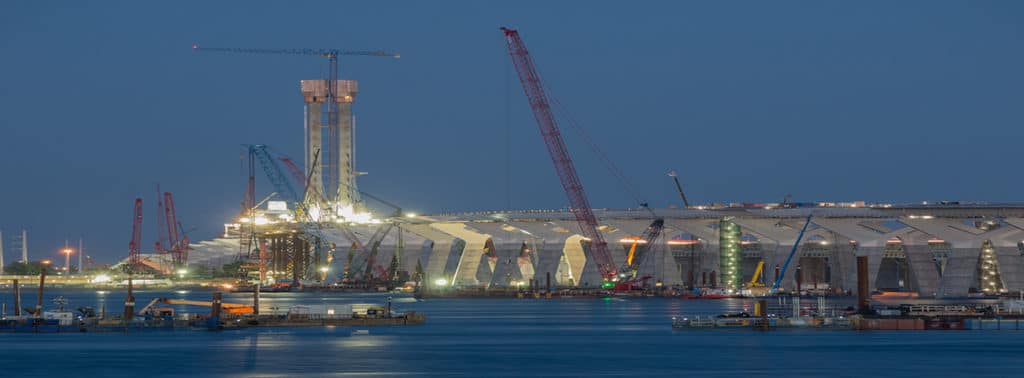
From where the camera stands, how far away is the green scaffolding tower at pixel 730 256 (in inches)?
6929

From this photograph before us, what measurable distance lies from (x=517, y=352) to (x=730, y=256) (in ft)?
319

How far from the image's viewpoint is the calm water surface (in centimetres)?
7019

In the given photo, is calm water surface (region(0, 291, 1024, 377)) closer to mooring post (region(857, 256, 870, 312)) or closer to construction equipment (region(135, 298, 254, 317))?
construction equipment (region(135, 298, 254, 317))

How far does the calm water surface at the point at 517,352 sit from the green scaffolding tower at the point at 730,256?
6626 cm

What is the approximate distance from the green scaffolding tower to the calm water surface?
6626cm

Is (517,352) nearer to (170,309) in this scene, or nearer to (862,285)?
(170,309)

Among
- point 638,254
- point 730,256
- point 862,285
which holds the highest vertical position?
point 638,254

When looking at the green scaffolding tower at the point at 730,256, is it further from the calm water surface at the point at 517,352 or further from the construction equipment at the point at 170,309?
the construction equipment at the point at 170,309

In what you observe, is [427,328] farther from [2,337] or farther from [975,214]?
[975,214]

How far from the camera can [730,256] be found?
579 ft

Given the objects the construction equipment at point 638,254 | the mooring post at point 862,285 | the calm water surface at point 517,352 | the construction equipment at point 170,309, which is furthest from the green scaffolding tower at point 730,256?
the construction equipment at point 170,309

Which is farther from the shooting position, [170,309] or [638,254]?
[638,254]

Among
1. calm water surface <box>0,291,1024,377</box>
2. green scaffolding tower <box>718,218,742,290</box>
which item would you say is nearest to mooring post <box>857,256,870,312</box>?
calm water surface <box>0,291,1024,377</box>

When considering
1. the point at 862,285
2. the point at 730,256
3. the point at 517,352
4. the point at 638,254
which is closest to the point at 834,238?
the point at 730,256
